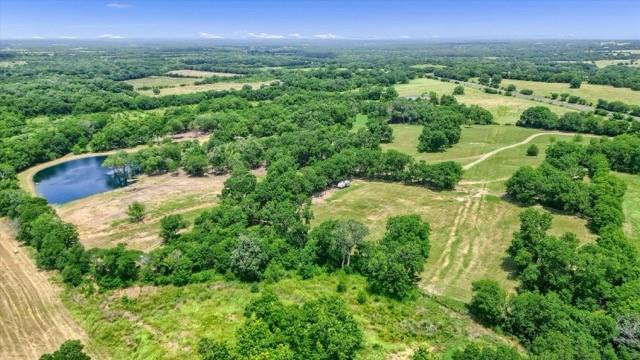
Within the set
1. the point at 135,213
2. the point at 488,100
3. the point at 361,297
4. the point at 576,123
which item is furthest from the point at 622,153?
the point at 135,213

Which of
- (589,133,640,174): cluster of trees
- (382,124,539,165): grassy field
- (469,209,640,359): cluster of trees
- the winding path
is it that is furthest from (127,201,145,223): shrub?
(589,133,640,174): cluster of trees

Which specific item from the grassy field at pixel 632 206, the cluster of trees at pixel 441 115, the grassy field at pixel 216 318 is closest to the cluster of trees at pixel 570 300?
the grassy field at pixel 216 318

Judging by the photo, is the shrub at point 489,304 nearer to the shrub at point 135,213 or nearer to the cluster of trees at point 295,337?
the cluster of trees at point 295,337

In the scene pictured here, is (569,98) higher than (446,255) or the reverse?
higher

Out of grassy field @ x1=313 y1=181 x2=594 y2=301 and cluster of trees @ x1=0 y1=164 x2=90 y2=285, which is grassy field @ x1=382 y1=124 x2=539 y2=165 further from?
cluster of trees @ x1=0 y1=164 x2=90 y2=285

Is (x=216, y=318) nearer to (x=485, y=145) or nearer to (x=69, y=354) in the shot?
(x=69, y=354)
